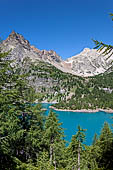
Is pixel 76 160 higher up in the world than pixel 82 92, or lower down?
lower down

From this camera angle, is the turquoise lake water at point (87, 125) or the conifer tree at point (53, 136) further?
the turquoise lake water at point (87, 125)

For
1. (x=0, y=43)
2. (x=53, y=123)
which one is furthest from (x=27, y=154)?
(x=0, y=43)

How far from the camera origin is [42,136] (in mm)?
23125

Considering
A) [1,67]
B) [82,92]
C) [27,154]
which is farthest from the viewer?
[82,92]

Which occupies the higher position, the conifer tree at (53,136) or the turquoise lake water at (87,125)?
the conifer tree at (53,136)

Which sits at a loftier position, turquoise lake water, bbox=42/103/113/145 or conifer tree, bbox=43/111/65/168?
conifer tree, bbox=43/111/65/168

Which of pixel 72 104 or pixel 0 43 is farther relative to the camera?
pixel 72 104

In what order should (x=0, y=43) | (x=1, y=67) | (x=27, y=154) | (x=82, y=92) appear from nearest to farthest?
(x=0, y=43) → (x=1, y=67) → (x=27, y=154) → (x=82, y=92)

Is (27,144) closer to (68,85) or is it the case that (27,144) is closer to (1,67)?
(1,67)

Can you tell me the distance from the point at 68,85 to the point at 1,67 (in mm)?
188357

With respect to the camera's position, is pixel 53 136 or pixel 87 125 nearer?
pixel 53 136

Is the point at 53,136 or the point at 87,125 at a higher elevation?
the point at 53,136

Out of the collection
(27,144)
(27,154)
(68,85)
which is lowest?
(27,154)

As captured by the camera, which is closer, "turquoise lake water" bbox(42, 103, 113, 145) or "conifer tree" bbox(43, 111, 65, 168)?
"conifer tree" bbox(43, 111, 65, 168)
